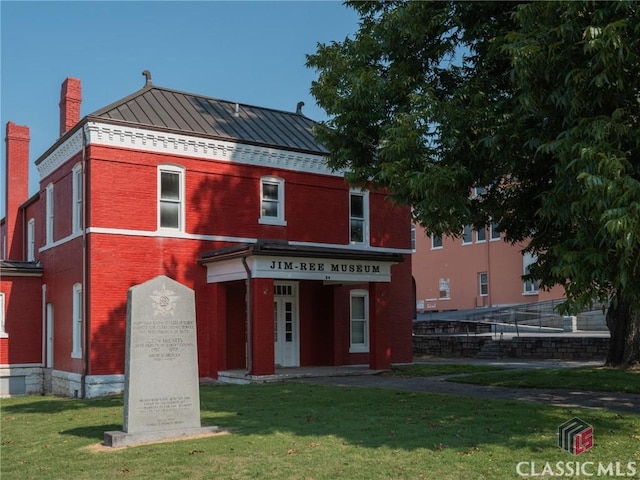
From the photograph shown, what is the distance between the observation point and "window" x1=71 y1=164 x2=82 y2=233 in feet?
68.3

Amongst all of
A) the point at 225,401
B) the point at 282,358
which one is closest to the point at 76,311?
the point at 282,358

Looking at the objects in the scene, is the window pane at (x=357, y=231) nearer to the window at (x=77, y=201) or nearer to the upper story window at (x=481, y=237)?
the window at (x=77, y=201)

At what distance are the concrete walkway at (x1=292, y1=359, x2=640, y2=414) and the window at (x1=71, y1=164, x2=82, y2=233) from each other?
25.9 ft

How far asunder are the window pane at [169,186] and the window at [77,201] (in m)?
2.33

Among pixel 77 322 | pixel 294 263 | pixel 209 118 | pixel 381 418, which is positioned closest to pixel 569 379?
pixel 381 418

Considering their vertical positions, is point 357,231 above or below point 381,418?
above

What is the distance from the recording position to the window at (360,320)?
23.9 m

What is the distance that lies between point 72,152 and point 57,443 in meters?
12.5

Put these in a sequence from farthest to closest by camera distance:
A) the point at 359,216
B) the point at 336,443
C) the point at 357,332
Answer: the point at 359,216 → the point at 357,332 → the point at 336,443

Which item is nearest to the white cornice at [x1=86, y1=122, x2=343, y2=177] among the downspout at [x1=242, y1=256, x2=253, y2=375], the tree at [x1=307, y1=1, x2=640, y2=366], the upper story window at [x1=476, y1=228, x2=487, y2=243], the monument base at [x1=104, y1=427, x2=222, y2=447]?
the downspout at [x1=242, y1=256, x2=253, y2=375]

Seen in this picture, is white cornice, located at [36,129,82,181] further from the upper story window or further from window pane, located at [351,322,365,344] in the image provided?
the upper story window

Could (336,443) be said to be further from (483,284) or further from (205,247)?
(483,284)

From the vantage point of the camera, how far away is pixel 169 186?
21188 millimetres

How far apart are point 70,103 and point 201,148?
7.29 meters
